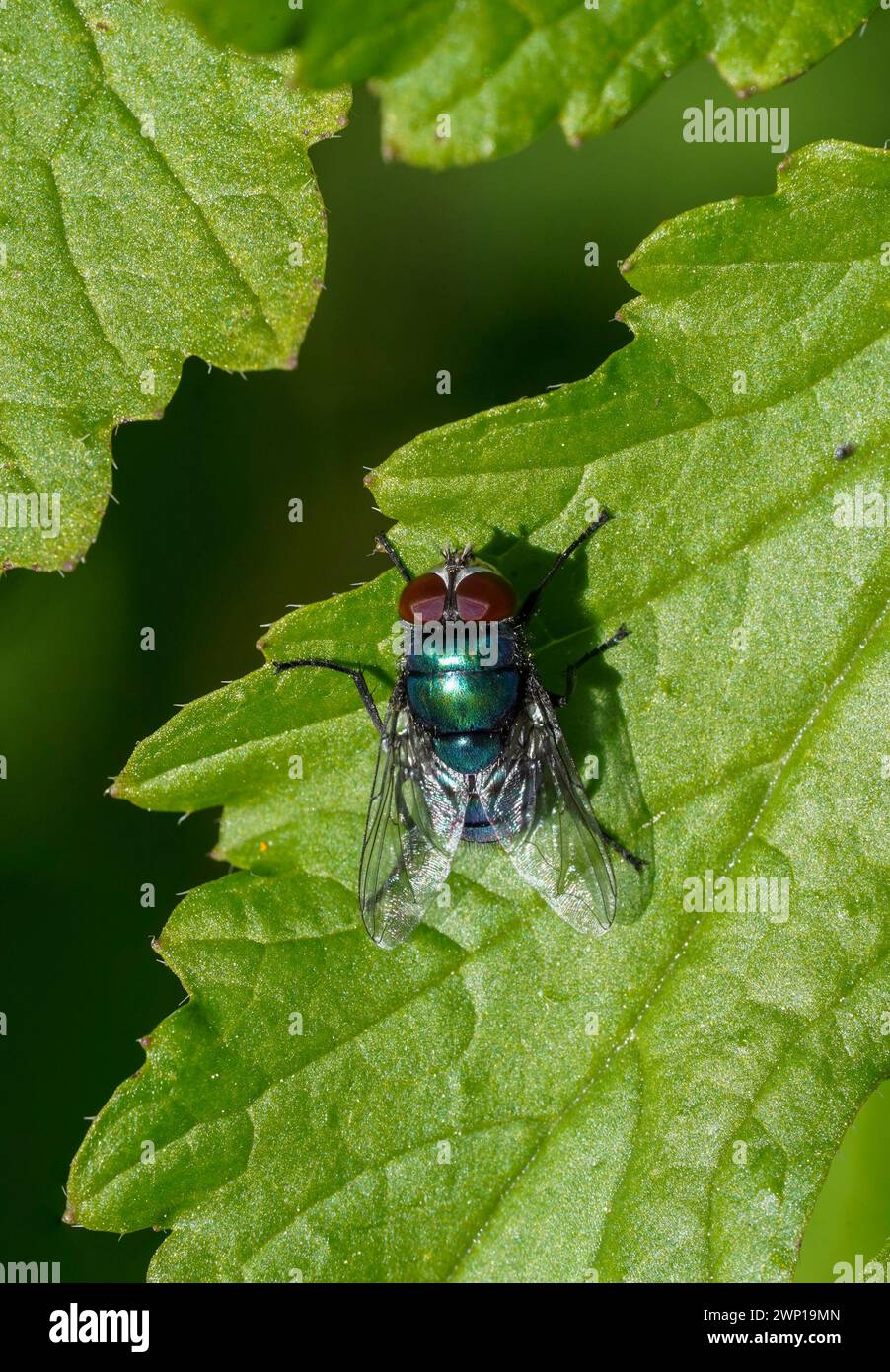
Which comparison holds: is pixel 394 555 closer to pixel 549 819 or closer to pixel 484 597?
pixel 484 597

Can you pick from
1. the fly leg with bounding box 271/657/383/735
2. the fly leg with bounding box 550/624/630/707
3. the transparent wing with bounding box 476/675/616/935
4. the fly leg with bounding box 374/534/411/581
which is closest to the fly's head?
the fly leg with bounding box 374/534/411/581

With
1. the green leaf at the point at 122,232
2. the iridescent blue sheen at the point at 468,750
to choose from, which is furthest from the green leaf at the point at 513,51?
the iridescent blue sheen at the point at 468,750

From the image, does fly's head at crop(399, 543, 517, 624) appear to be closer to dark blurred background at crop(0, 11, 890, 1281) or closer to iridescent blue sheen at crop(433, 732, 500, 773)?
iridescent blue sheen at crop(433, 732, 500, 773)

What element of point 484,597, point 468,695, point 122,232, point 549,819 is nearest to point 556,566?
point 484,597

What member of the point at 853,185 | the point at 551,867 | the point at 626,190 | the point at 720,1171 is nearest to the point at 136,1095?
the point at 551,867

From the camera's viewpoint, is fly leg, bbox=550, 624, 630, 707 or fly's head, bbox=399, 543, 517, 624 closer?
fly's head, bbox=399, 543, 517, 624

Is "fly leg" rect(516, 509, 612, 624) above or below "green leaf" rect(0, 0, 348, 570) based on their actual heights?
below

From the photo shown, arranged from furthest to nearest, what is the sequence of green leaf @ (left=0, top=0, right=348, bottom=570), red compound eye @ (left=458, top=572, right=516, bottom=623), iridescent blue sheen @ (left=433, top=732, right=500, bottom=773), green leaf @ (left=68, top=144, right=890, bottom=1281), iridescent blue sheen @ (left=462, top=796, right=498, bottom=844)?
iridescent blue sheen @ (left=433, top=732, right=500, bottom=773) → iridescent blue sheen @ (left=462, top=796, right=498, bottom=844) → red compound eye @ (left=458, top=572, right=516, bottom=623) → green leaf @ (left=68, top=144, right=890, bottom=1281) → green leaf @ (left=0, top=0, right=348, bottom=570)
